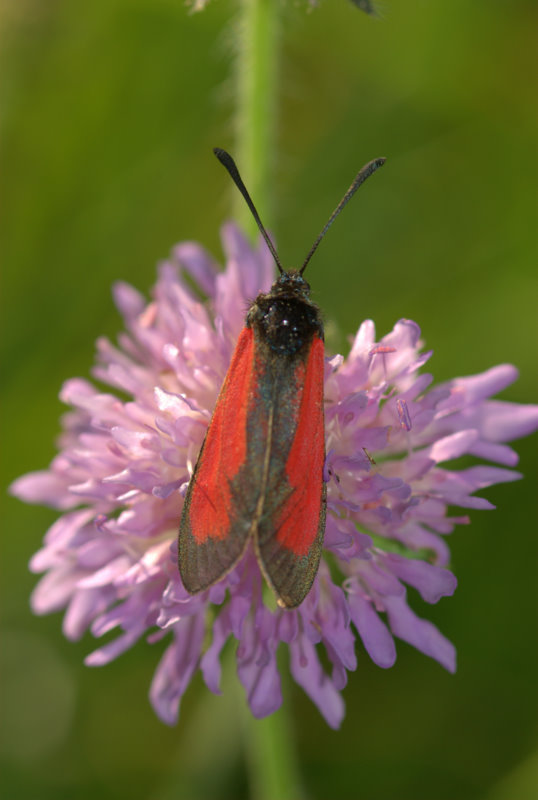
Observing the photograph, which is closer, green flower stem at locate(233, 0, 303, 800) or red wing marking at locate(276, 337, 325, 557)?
red wing marking at locate(276, 337, 325, 557)

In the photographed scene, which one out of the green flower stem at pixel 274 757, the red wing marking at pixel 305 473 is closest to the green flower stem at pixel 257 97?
the red wing marking at pixel 305 473

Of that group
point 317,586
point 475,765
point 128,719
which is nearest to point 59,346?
point 128,719

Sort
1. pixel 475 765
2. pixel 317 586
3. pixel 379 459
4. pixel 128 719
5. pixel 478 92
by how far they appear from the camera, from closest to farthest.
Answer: pixel 317 586 < pixel 379 459 < pixel 475 765 < pixel 128 719 < pixel 478 92

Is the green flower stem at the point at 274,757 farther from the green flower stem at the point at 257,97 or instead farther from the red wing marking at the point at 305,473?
the green flower stem at the point at 257,97

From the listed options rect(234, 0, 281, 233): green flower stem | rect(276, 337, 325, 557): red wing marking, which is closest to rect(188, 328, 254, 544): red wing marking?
rect(276, 337, 325, 557): red wing marking

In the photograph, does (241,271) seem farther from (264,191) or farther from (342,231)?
(342,231)

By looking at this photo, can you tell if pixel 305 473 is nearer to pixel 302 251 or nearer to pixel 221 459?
pixel 221 459

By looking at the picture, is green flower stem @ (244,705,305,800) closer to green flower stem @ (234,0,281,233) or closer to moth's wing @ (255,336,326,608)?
moth's wing @ (255,336,326,608)

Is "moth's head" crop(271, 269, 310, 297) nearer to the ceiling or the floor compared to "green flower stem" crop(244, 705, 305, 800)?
nearer to the ceiling
